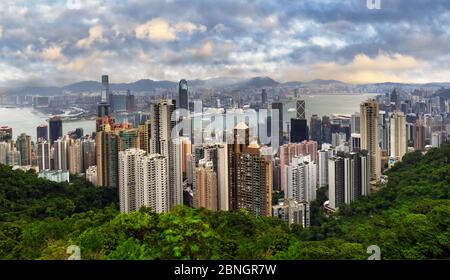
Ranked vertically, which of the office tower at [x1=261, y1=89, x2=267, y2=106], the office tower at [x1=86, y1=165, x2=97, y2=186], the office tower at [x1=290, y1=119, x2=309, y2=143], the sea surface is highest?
the office tower at [x1=261, y1=89, x2=267, y2=106]

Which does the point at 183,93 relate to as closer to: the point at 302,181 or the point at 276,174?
the point at 276,174

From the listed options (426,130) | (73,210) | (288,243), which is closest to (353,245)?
(288,243)

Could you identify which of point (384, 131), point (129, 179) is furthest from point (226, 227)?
point (384, 131)

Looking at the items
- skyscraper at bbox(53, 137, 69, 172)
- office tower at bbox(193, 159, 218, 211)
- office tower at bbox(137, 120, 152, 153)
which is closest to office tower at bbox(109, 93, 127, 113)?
office tower at bbox(137, 120, 152, 153)

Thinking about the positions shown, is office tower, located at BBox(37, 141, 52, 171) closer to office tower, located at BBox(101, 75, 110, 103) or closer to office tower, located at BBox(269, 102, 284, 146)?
office tower, located at BBox(101, 75, 110, 103)

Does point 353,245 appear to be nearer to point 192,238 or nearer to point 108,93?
point 192,238

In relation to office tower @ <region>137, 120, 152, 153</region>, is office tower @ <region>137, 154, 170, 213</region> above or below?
below

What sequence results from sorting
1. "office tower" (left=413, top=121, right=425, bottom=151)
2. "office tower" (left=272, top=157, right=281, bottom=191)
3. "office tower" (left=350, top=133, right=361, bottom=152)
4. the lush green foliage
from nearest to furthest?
1. the lush green foliage
2. "office tower" (left=272, top=157, right=281, bottom=191)
3. "office tower" (left=413, top=121, right=425, bottom=151)
4. "office tower" (left=350, top=133, right=361, bottom=152)
